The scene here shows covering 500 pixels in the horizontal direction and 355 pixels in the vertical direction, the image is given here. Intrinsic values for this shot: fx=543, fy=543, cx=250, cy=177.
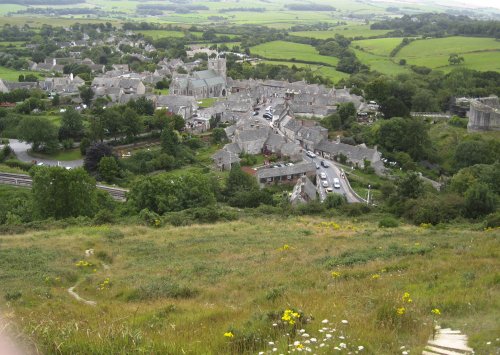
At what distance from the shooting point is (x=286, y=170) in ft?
158

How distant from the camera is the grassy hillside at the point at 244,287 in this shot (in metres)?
7.68

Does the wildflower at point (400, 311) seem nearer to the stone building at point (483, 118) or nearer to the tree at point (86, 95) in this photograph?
the stone building at point (483, 118)

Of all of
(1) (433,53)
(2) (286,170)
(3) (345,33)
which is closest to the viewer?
(2) (286,170)

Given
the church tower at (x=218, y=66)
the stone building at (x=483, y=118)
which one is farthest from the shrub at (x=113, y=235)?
the church tower at (x=218, y=66)

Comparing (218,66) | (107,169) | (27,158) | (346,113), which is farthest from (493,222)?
(218,66)

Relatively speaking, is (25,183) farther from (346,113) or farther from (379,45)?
(379,45)

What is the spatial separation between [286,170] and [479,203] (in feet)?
67.9

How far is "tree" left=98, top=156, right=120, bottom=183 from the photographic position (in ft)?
154

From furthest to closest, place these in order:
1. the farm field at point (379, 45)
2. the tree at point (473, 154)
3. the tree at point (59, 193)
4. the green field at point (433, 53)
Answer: the farm field at point (379, 45) < the green field at point (433, 53) < the tree at point (473, 154) < the tree at point (59, 193)

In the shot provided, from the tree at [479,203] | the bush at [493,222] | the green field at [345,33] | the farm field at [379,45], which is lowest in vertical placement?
the tree at [479,203]

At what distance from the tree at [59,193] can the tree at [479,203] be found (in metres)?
21.7

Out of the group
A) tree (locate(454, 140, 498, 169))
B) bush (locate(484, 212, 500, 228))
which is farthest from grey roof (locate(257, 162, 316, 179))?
bush (locate(484, 212, 500, 228))

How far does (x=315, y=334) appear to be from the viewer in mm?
7855

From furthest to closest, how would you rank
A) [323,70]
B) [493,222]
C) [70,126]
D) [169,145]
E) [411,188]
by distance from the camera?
[323,70], [70,126], [169,145], [411,188], [493,222]
